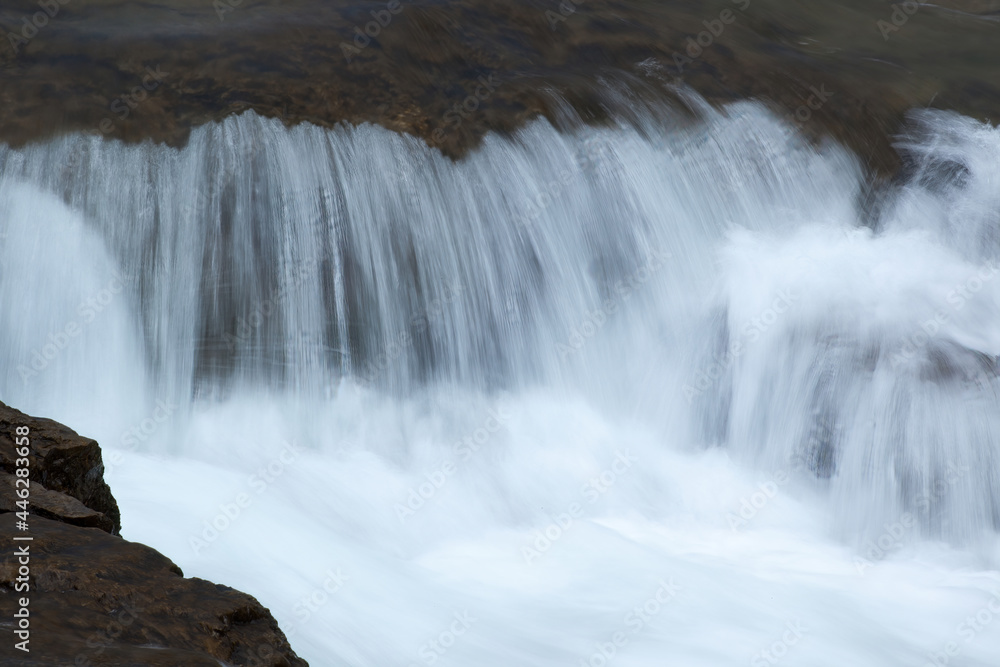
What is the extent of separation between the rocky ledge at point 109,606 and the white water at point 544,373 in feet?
4.31

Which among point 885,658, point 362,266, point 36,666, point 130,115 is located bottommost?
point 36,666

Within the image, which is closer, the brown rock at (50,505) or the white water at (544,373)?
the brown rock at (50,505)

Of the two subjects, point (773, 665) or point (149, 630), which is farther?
point (773, 665)

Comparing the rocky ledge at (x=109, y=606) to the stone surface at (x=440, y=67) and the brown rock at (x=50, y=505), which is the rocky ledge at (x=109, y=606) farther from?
the stone surface at (x=440, y=67)

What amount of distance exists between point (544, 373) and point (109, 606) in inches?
134

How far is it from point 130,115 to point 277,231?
3.44 ft

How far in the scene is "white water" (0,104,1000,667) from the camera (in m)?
4.04

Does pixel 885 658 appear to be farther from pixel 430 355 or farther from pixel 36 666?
pixel 36 666

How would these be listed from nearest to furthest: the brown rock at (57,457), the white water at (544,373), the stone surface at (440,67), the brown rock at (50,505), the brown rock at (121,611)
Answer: the brown rock at (121,611) < the brown rock at (50,505) < the brown rock at (57,457) < the white water at (544,373) < the stone surface at (440,67)

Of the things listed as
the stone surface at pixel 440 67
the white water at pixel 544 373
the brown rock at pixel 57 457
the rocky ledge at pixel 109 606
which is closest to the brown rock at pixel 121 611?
the rocky ledge at pixel 109 606

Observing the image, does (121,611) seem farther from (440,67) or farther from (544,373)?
(440,67)

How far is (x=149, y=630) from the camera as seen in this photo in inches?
82.2

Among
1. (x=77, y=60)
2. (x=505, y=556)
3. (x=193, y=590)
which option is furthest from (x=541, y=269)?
(x=193, y=590)

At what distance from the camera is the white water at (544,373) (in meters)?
4.04
